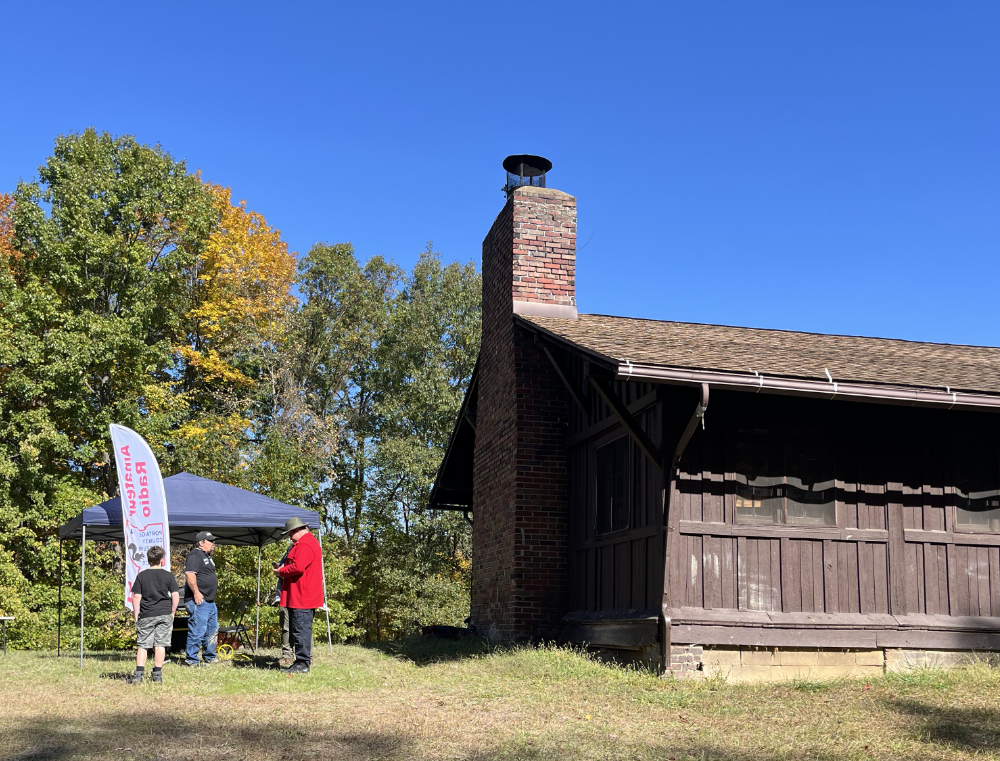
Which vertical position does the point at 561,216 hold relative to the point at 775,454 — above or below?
above

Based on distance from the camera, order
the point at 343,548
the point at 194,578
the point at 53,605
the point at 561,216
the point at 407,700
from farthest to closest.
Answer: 1. the point at 343,548
2. the point at 53,605
3. the point at 561,216
4. the point at 194,578
5. the point at 407,700

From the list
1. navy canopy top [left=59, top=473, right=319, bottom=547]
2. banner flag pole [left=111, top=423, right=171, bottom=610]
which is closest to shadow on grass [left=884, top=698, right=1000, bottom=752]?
navy canopy top [left=59, top=473, right=319, bottom=547]

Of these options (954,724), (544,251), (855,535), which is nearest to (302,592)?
(855,535)

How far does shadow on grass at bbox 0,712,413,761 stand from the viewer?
6343 millimetres

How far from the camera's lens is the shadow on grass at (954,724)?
23.0 feet

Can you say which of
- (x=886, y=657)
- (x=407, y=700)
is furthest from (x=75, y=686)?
(x=886, y=657)

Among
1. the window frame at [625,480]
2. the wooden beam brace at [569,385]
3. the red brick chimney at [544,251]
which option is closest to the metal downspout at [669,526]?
the window frame at [625,480]

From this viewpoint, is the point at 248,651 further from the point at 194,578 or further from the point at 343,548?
the point at 343,548

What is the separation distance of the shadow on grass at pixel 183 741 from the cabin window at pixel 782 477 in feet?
17.7

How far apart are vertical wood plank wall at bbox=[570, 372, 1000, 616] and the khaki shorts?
5.05 metres

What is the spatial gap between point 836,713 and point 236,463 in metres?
21.7

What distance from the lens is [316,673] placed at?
1080 cm

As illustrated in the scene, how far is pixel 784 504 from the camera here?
11.0 m

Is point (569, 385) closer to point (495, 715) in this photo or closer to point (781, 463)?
point (781, 463)
